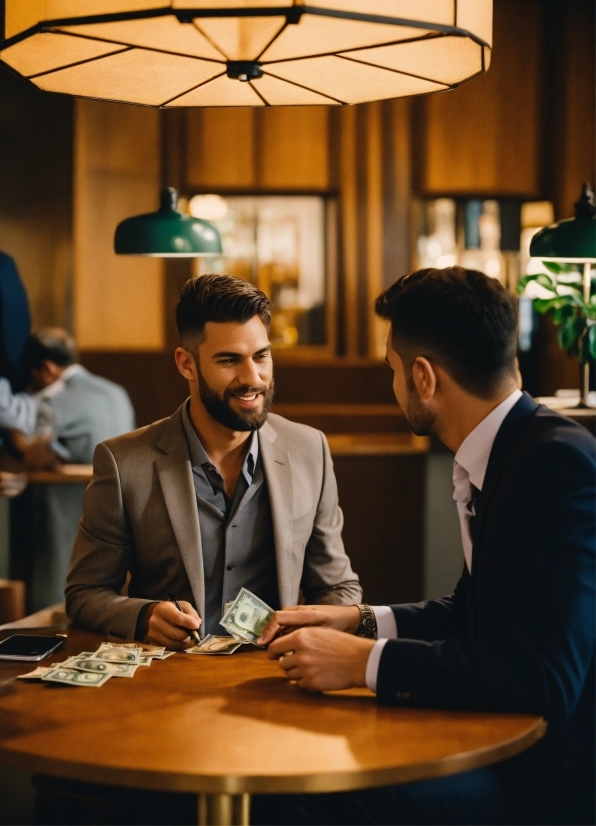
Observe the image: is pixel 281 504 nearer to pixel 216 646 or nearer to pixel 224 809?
pixel 216 646

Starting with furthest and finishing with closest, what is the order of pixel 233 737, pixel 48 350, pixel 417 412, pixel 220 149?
pixel 220 149 < pixel 48 350 < pixel 417 412 < pixel 233 737

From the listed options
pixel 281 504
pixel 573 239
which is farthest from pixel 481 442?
pixel 573 239

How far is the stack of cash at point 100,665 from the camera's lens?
1786 millimetres

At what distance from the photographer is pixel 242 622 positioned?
1999 mm

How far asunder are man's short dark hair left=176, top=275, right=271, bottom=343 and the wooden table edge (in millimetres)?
1248

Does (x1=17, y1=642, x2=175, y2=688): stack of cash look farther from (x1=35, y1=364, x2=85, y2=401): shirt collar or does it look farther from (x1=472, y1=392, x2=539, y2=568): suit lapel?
(x1=35, y1=364, x2=85, y2=401): shirt collar

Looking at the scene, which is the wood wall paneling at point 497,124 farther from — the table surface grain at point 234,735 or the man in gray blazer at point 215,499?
the table surface grain at point 234,735

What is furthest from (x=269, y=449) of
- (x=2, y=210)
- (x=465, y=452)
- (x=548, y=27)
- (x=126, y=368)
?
(x=548, y=27)

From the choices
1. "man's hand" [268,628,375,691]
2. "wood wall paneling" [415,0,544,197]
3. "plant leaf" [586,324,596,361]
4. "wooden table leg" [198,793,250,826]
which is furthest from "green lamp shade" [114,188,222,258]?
"wood wall paneling" [415,0,544,197]

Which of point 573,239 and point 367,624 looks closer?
point 367,624

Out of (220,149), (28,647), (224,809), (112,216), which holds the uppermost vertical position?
(220,149)

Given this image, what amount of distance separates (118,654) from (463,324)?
941mm

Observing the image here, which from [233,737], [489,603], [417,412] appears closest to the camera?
[233,737]

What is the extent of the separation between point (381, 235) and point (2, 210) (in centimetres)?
332
